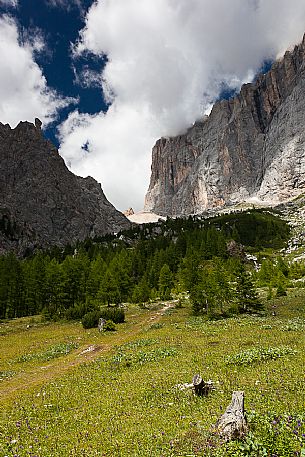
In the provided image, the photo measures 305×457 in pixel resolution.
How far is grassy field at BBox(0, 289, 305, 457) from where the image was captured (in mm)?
10680

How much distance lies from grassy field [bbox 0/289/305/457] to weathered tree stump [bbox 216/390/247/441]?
395mm

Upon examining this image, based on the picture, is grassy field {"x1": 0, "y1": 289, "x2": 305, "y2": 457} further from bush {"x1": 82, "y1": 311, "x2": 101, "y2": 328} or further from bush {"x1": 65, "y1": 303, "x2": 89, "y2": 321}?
bush {"x1": 65, "y1": 303, "x2": 89, "y2": 321}

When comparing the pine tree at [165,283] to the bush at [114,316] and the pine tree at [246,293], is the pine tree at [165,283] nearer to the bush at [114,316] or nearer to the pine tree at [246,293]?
the bush at [114,316]

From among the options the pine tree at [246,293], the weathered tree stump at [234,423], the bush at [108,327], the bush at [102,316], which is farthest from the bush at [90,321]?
the weathered tree stump at [234,423]

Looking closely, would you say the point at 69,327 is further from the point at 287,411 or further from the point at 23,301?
the point at 287,411

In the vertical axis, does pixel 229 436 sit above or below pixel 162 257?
below

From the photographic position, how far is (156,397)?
17156mm

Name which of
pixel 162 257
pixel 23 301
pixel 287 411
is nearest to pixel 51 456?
pixel 287 411

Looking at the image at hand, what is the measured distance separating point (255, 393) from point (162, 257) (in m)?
110

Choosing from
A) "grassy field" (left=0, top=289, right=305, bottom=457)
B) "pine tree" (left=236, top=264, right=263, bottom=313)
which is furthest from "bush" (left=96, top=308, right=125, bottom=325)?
"grassy field" (left=0, top=289, right=305, bottom=457)

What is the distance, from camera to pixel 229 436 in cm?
995

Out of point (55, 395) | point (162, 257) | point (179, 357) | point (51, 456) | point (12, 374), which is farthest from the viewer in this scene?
point (162, 257)

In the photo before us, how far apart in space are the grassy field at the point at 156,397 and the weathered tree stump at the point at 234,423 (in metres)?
0.39

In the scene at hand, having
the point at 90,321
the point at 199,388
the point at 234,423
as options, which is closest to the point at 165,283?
the point at 90,321
